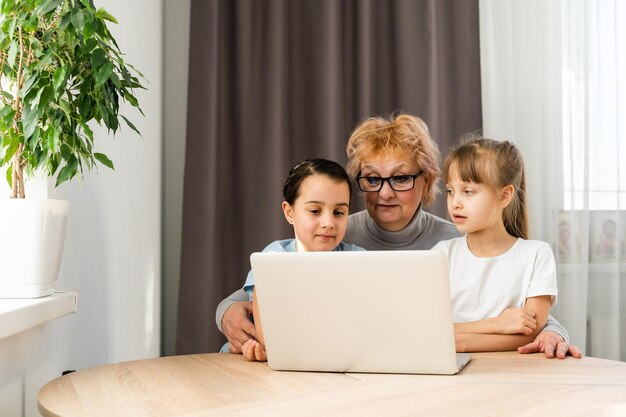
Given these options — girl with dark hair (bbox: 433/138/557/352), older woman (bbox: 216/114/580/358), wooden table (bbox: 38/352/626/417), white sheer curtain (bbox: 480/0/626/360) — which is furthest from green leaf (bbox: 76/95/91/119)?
white sheer curtain (bbox: 480/0/626/360)

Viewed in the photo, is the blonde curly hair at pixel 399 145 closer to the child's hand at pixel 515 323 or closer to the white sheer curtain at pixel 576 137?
the child's hand at pixel 515 323

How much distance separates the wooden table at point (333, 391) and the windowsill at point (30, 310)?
0.47 feet

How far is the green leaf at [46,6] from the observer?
1323mm

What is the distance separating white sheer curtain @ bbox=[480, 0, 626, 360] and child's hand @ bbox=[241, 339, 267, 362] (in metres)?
2.04

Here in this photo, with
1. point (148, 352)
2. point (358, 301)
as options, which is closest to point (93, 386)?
point (358, 301)

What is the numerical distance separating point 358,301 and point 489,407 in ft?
0.91

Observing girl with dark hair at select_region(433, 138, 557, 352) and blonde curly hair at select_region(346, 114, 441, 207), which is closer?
girl with dark hair at select_region(433, 138, 557, 352)

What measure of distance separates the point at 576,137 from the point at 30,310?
Answer: 2487mm

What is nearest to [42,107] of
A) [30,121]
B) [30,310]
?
[30,121]

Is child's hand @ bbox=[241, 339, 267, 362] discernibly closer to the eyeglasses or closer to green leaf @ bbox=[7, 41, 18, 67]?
green leaf @ bbox=[7, 41, 18, 67]

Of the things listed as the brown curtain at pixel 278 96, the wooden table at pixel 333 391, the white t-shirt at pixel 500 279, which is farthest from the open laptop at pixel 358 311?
the brown curtain at pixel 278 96

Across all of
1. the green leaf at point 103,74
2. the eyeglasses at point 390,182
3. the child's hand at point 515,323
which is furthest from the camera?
the eyeglasses at point 390,182

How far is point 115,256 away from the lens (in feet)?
7.48

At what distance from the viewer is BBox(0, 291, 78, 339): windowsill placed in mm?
1284
